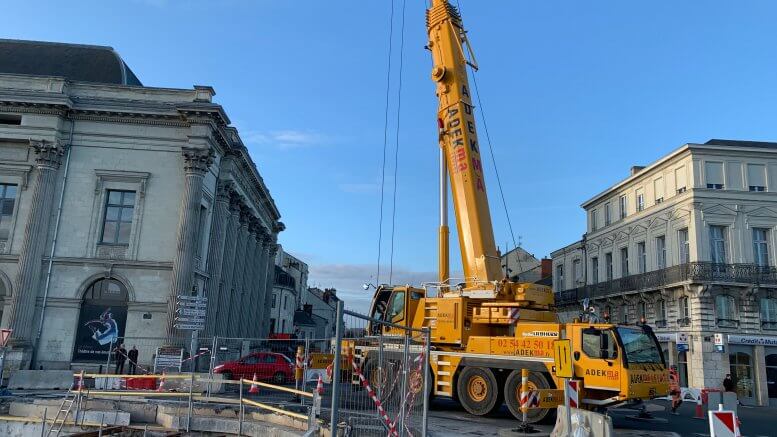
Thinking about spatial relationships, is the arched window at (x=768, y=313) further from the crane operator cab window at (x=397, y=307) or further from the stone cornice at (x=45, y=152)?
the stone cornice at (x=45, y=152)

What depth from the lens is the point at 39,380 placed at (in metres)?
17.5

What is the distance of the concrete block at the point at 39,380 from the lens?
17.4 metres

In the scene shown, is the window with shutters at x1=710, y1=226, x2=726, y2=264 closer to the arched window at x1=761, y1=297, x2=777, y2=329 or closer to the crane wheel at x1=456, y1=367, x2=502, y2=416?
the arched window at x1=761, y1=297, x2=777, y2=329

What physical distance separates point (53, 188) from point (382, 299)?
18.3 m

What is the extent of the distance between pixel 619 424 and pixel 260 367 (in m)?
11.8

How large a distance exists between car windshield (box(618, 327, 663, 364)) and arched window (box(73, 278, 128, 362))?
2146 centimetres

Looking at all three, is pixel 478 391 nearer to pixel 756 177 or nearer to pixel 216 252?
pixel 216 252

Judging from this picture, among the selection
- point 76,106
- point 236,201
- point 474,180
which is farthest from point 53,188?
point 474,180

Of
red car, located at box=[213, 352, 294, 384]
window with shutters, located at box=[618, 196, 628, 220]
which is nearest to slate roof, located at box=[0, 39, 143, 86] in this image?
red car, located at box=[213, 352, 294, 384]

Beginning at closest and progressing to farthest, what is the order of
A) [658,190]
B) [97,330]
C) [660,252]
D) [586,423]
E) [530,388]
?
[586,423], [530,388], [97,330], [660,252], [658,190]

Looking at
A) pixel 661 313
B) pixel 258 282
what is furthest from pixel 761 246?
pixel 258 282

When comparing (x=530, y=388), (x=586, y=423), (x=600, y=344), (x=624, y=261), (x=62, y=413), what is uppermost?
(x=624, y=261)

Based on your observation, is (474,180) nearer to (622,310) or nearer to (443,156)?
(443,156)

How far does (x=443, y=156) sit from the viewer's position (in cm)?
1744
